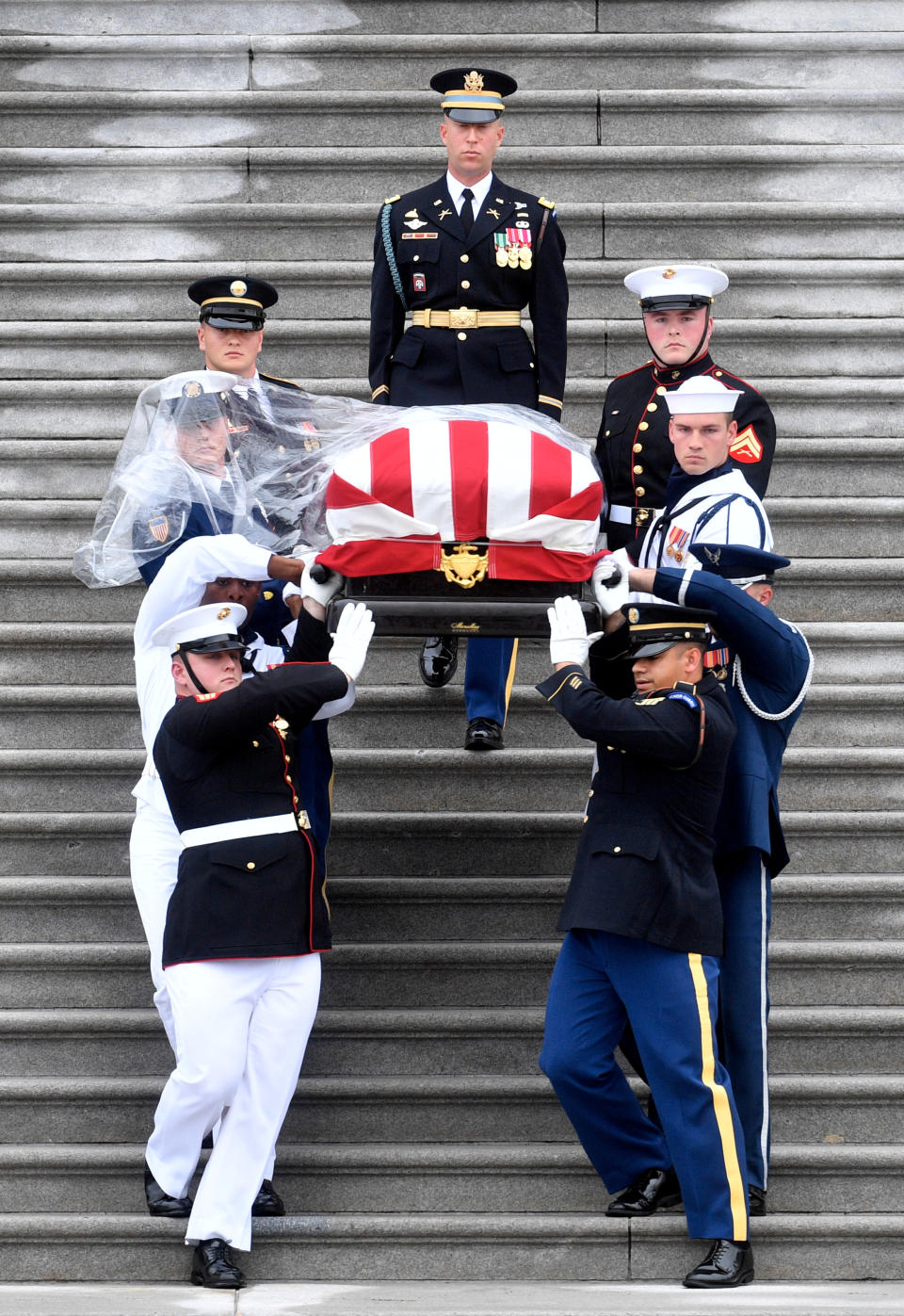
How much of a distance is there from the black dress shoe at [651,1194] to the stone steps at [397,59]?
208 inches

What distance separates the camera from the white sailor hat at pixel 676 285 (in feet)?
17.6

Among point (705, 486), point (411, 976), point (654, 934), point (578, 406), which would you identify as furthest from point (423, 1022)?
point (578, 406)

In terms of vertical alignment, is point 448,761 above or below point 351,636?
below

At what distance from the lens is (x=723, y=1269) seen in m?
4.58

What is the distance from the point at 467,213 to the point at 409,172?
2.06 m

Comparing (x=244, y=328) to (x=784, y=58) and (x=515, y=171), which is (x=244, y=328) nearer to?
(x=515, y=171)

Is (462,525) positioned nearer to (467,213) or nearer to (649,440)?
(649,440)

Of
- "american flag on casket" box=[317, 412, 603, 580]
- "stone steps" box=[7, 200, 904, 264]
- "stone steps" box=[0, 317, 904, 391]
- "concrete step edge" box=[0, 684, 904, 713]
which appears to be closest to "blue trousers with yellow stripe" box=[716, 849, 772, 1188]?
"american flag on casket" box=[317, 412, 603, 580]

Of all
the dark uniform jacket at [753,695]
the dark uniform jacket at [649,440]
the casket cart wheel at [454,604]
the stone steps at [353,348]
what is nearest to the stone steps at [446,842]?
the dark uniform jacket at [753,695]

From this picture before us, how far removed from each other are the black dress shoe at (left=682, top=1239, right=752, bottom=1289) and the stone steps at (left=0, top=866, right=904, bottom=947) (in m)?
A: 1.26

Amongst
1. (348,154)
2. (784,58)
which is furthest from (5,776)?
(784,58)

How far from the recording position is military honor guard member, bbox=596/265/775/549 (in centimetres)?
543

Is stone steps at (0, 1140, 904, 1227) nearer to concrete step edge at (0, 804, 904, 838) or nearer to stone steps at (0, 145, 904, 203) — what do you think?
concrete step edge at (0, 804, 904, 838)

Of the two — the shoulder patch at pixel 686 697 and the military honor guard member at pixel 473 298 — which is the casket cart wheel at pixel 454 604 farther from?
the military honor guard member at pixel 473 298
